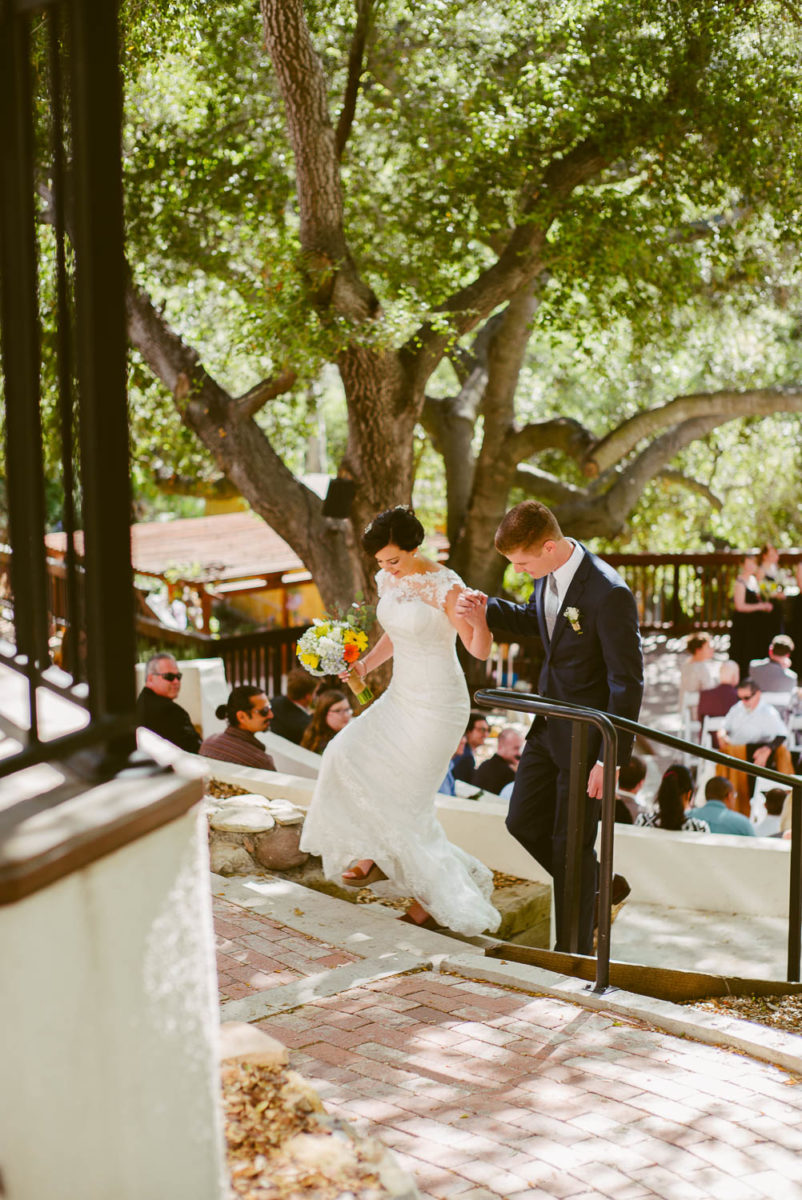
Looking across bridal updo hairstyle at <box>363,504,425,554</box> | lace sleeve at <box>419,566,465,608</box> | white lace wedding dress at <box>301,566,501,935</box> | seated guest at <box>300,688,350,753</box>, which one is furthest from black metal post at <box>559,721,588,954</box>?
seated guest at <box>300,688,350,753</box>

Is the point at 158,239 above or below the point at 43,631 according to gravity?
above

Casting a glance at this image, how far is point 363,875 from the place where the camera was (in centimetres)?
573

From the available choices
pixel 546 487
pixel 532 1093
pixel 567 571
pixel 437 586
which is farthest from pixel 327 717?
pixel 546 487

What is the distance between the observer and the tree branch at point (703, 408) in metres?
13.6

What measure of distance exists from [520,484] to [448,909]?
10.7 meters

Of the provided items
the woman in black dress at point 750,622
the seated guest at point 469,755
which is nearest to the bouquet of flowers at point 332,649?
the seated guest at point 469,755

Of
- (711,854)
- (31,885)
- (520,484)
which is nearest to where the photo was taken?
(31,885)

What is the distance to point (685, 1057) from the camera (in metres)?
3.61

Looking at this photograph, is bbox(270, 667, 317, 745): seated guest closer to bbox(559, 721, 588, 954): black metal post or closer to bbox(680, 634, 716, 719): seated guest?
bbox(680, 634, 716, 719): seated guest

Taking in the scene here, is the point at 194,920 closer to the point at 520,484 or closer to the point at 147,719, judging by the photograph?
the point at 147,719

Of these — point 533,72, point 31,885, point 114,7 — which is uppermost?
point 533,72

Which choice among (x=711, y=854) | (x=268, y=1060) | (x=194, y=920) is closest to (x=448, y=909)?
(x=711, y=854)

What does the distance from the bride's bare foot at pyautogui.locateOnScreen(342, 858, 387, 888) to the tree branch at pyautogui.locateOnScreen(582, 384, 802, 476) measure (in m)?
9.02

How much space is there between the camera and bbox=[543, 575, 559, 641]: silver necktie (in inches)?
202
